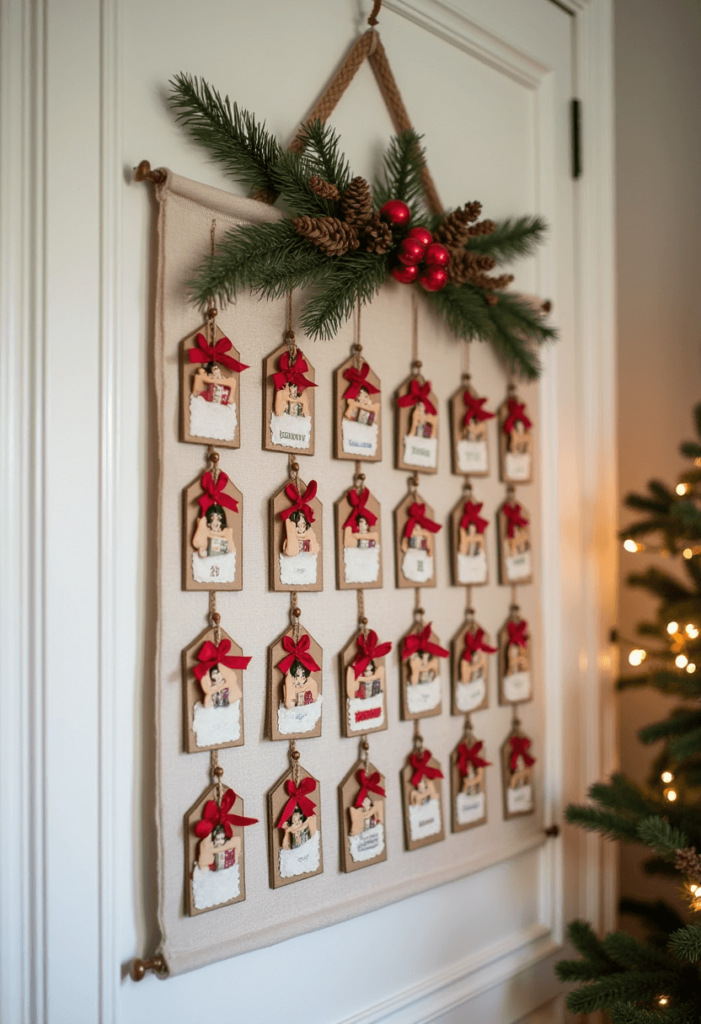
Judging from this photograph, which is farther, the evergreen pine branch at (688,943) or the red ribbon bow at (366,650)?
the red ribbon bow at (366,650)

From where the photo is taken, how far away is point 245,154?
0.99 metres

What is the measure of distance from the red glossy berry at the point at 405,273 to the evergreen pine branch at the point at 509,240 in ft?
0.52

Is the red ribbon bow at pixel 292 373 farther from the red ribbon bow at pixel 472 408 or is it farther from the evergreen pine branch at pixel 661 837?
the evergreen pine branch at pixel 661 837

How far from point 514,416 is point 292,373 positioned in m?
0.47

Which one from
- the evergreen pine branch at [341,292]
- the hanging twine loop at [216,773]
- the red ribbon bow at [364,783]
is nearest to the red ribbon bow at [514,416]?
the evergreen pine branch at [341,292]

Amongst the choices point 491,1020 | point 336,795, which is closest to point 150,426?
point 336,795

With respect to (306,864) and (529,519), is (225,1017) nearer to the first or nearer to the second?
(306,864)

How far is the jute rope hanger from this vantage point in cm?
108

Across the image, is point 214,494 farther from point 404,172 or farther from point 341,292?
point 404,172

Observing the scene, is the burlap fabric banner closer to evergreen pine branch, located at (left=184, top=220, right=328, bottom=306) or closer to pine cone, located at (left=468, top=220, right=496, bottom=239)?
evergreen pine branch, located at (left=184, top=220, right=328, bottom=306)

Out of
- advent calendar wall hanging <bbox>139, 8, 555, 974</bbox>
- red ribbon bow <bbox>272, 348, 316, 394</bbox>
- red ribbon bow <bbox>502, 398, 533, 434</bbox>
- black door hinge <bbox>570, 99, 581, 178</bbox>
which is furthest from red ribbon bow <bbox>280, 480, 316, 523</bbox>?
black door hinge <bbox>570, 99, 581, 178</bbox>

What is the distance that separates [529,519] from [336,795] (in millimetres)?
586

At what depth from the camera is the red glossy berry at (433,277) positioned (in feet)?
3.66

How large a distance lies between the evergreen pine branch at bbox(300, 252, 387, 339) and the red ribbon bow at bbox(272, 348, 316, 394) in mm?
37
